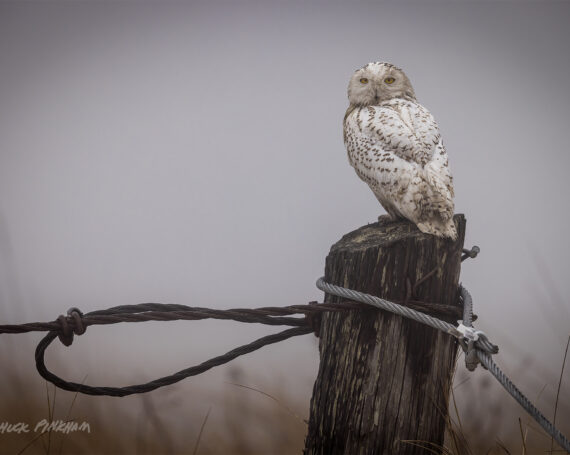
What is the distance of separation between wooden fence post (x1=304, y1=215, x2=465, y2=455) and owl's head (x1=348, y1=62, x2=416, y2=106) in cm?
60

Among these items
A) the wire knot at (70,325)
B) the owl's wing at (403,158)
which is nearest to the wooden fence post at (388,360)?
the owl's wing at (403,158)

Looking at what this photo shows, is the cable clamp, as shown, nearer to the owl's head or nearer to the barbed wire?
the barbed wire

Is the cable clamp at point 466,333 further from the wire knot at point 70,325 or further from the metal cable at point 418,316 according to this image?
the wire knot at point 70,325

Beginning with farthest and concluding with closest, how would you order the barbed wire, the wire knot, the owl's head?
the owl's head
the wire knot
the barbed wire

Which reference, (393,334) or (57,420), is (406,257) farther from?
(57,420)

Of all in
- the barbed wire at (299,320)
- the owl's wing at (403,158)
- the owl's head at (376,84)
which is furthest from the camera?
the owl's head at (376,84)

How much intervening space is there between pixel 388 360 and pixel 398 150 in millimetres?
524

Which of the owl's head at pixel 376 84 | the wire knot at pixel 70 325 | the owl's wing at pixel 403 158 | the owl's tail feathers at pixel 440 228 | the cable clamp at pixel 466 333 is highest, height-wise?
the owl's head at pixel 376 84

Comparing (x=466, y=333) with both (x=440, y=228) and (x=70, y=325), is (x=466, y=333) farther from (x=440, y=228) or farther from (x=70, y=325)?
(x=70, y=325)

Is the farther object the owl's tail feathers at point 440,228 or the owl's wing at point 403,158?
the owl's wing at point 403,158

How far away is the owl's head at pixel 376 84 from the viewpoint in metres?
1.37

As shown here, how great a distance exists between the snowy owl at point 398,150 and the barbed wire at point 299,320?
17cm

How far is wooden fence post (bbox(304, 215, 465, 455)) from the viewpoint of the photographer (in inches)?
35.1

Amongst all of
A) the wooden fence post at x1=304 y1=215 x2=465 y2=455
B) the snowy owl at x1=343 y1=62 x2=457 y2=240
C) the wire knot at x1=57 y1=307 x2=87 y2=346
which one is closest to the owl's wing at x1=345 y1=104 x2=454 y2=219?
the snowy owl at x1=343 y1=62 x2=457 y2=240
